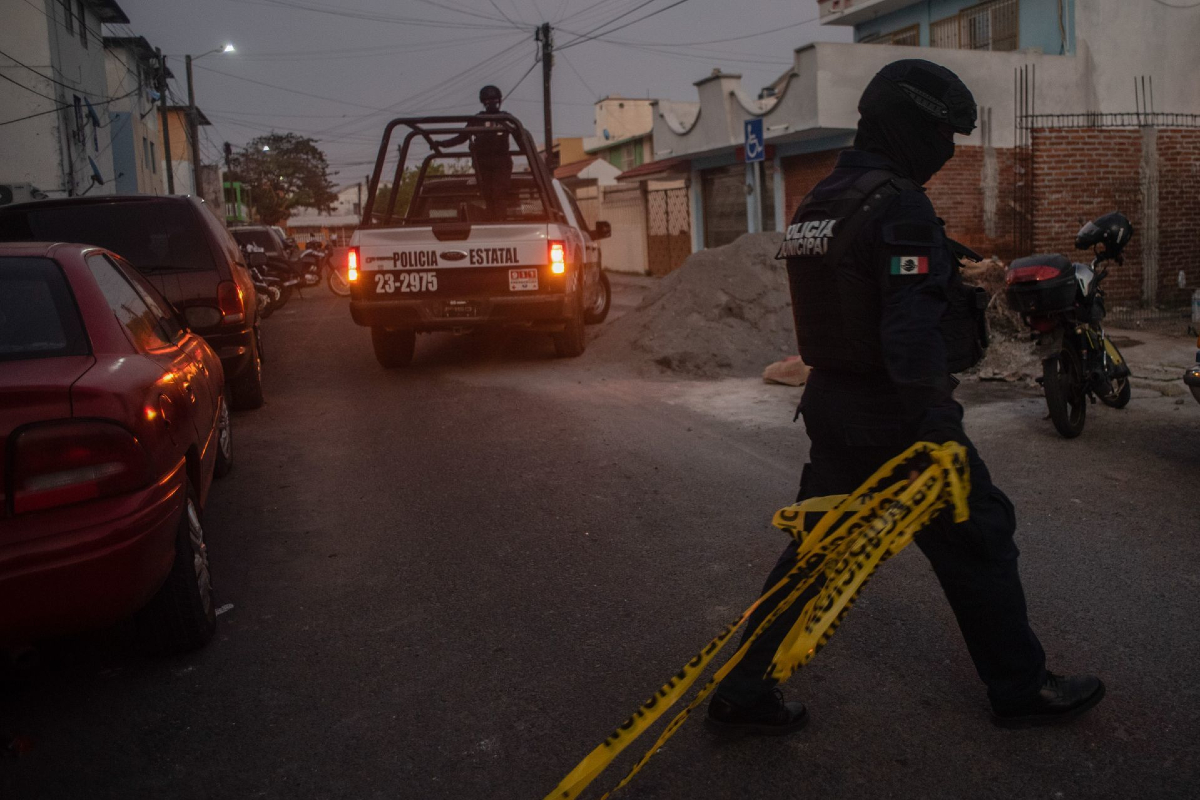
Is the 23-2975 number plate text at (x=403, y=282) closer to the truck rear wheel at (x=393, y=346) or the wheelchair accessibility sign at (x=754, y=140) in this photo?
the truck rear wheel at (x=393, y=346)

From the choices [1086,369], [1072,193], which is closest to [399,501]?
[1086,369]

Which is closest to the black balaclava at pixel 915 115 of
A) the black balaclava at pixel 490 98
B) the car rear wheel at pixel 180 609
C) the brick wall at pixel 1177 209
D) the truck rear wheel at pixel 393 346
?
the car rear wheel at pixel 180 609

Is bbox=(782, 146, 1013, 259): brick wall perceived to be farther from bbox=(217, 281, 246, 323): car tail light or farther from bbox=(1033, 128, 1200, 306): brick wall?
bbox=(217, 281, 246, 323): car tail light

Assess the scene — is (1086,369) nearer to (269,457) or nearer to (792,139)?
(269,457)

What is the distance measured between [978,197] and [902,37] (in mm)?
8232

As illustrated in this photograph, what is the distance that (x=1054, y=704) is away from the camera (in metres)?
2.97

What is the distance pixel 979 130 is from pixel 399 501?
592 inches

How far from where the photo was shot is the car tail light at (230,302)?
298 inches

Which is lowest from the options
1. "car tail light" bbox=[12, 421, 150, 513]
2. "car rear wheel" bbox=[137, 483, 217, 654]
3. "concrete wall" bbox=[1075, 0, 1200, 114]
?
"car rear wheel" bbox=[137, 483, 217, 654]

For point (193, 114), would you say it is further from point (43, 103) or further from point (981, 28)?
point (981, 28)

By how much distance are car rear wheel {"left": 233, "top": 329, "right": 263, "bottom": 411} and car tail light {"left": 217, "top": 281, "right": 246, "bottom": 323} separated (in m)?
0.81

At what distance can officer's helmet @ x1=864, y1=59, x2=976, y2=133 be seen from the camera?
9.26 feet

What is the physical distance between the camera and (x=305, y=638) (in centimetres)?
392

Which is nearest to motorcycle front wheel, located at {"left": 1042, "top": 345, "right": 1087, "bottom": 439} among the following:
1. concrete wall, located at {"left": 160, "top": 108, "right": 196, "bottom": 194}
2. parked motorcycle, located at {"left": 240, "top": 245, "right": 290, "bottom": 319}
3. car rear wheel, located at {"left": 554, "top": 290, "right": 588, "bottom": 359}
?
car rear wheel, located at {"left": 554, "top": 290, "right": 588, "bottom": 359}
